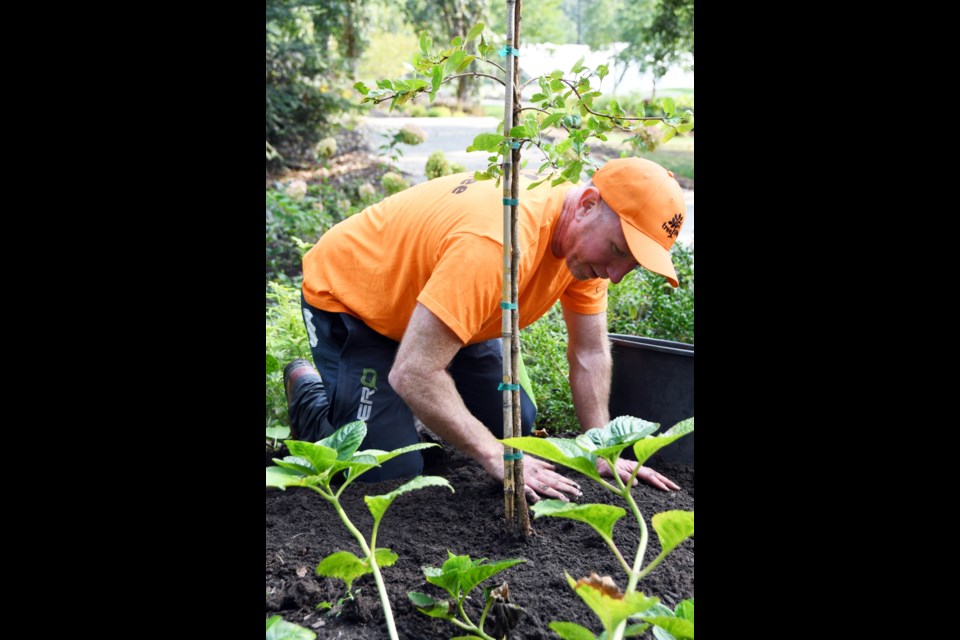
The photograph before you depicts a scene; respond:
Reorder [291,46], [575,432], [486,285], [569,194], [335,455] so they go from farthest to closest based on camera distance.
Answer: [291,46]
[575,432]
[569,194]
[486,285]
[335,455]

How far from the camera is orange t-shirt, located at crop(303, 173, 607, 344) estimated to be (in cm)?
197

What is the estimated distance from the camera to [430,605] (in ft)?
4.20

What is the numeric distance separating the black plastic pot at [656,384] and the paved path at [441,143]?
3519 mm

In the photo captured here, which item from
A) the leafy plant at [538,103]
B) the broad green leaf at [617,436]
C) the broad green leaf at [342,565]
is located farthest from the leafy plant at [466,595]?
the leafy plant at [538,103]

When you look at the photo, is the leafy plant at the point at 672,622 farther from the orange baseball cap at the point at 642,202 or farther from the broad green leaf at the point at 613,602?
the orange baseball cap at the point at 642,202

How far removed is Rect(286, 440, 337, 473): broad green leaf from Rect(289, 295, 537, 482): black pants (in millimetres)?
1410

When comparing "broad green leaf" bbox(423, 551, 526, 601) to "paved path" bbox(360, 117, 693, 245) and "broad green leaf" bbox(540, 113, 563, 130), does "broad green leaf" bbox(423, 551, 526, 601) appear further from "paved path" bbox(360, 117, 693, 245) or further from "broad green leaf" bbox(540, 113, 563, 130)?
"paved path" bbox(360, 117, 693, 245)

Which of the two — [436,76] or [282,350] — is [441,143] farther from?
[436,76]

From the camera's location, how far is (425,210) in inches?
90.5

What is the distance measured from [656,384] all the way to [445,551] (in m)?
1.12

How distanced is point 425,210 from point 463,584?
1.33 meters

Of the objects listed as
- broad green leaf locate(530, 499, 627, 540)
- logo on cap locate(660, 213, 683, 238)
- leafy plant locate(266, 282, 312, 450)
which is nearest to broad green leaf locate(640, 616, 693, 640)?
broad green leaf locate(530, 499, 627, 540)
